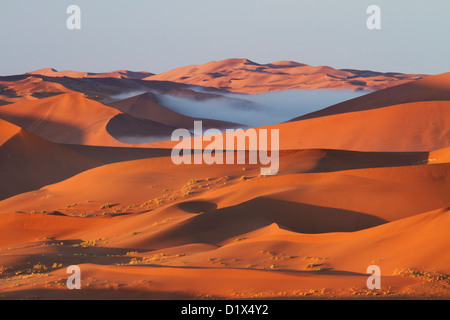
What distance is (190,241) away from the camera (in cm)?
1716

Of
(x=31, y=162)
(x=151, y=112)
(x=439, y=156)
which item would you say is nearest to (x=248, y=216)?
(x=439, y=156)

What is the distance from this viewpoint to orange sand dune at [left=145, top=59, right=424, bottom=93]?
137750 millimetres

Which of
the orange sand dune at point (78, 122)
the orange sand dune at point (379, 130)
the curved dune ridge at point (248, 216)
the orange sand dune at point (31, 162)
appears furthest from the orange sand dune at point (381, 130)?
the orange sand dune at point (78, 122)

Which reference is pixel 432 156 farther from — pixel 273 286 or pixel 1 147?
pixel 1 147

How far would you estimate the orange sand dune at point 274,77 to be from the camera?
138m

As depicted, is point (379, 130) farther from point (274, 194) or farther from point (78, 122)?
point (78, 122)

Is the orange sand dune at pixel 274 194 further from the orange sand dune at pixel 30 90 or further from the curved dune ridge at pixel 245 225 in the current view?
the orange sand dune at pixel 30 90

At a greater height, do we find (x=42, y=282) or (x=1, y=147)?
(x=42, y=282)

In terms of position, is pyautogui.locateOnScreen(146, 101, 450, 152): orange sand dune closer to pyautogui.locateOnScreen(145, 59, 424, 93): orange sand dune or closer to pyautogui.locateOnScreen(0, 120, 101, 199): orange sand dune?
pyautogui.locateOnScreen(0, 120, 101, 199): orange sand dune

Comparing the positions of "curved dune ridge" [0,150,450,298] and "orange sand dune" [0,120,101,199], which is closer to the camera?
"curved dune ridge" [0,150,450,298]

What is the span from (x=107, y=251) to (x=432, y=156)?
18.2m

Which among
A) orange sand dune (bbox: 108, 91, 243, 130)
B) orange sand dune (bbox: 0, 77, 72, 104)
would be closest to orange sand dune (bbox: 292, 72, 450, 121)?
orange sand dune (bbox: 108, 91, 243, 130)
